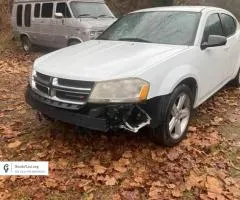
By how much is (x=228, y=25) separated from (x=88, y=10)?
18.0ft

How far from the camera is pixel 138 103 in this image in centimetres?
385

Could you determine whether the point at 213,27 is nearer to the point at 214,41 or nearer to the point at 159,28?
the point at 214,41

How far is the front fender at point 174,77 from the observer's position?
13.5 feet

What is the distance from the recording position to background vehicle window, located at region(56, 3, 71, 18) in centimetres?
1059

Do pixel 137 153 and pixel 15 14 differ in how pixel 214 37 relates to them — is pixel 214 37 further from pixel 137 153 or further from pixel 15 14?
pixel 15 14

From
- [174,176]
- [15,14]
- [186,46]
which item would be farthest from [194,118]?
[15,14]

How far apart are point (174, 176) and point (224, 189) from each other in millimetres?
547

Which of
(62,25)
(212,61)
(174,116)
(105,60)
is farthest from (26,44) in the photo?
(174,116)

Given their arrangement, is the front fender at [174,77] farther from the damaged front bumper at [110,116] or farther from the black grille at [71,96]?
the black grille at [71,96]

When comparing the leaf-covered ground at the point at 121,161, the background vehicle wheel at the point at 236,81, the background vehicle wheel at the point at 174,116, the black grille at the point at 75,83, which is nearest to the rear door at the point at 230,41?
the background vehicle wheel at the point at 236,81

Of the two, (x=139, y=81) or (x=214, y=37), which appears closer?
(x=139, y=81)

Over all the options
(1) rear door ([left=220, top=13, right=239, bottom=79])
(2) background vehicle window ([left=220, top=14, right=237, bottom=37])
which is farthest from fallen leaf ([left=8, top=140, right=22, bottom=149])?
(2) background vehicle window ([left=220, top=14, right=237, bottom=37])

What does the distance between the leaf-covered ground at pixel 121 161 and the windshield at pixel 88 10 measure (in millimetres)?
5416

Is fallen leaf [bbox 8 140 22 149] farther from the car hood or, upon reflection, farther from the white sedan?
the car hood
